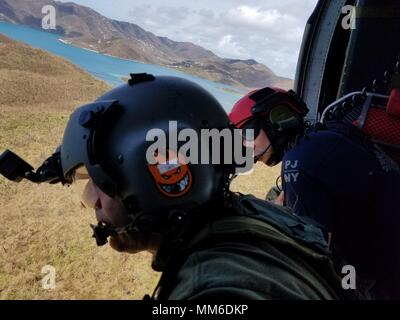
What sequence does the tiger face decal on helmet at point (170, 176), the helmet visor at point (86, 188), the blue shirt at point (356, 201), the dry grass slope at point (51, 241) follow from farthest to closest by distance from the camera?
the dry grass slope at point (51, 241) < the blue shirt at point (356, 201) < the helmet visor at point (86, 188) < the tiger face decal on helmet at point (170, 176)

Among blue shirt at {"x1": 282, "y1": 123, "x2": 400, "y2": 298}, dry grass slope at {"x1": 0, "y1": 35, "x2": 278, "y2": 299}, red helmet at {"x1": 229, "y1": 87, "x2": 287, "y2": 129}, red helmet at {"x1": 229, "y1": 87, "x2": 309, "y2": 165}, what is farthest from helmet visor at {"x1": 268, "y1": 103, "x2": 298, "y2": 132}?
dry grass slope at {"x1": 0, "y1": 35, "x2": 278, "y2": 299}

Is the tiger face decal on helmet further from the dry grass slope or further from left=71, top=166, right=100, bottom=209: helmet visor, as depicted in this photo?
the dry grass slope

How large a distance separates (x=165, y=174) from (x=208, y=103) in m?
0.38

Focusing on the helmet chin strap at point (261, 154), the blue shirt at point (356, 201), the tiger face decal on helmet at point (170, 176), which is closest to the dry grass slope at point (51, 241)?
the helmet chin strap at point (261, 154)

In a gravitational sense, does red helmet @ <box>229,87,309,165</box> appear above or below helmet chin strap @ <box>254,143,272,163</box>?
above

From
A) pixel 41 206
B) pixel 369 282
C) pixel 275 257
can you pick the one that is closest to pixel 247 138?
pixel 369 282

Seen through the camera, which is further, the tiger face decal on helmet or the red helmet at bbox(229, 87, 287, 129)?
the red helmet at bbox(229, 87, 287, 129)

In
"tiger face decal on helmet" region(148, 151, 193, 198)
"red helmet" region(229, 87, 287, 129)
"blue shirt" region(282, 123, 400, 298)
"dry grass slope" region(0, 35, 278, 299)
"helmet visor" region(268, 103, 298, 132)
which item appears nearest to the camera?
"tiger face decal on helmet" region(148, 151, 193, 198)

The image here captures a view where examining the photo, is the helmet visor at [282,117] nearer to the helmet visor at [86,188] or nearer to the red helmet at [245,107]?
the red helmet at [245,107]

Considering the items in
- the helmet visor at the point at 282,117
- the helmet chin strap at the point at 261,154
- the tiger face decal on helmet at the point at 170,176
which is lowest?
the helmet chin strap at the point at 261,154

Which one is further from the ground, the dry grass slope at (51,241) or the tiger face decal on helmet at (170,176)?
the tiger face decal on helmet at (170,176)
